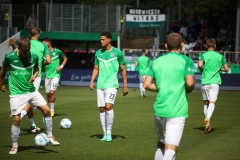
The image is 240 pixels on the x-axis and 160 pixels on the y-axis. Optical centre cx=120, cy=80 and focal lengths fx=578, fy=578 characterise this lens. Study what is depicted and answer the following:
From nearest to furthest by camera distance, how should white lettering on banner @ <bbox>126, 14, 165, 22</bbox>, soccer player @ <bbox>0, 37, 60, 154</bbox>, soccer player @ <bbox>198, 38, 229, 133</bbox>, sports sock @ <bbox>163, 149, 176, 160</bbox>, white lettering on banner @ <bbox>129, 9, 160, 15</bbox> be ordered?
sports sock @ <bbox>163, 149, 176, 160</bbox> → soccer player @ <bbox>0, 37, 60, 154</bbox> → soccer player @ <bbox>198, 38, 229, 133</bbox> → white lettering on banner @ <bbox>126, 14, 165, 22</bbox> → white lettering on banner @ <bbox>129, 9, 160, 15</bbox>

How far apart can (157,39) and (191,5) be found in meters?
29.6

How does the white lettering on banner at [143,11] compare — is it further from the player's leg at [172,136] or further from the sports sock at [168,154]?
the sports sock at [168,154]

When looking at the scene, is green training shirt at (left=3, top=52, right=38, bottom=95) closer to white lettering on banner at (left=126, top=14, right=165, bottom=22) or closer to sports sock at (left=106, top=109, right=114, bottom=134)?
sports sock at (left=106, top=109, right=114, bottom=134)

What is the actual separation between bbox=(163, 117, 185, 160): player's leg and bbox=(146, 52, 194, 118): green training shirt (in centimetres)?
8

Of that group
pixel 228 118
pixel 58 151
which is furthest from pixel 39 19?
pixel 58 151

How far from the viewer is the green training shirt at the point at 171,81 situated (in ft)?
25.6

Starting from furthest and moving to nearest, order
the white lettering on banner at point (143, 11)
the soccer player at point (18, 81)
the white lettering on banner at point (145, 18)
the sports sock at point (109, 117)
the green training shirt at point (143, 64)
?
the white lettering on banner at point (143, 11)
the white lettering on banner at point (145, 18)
the green training shirt at point (143, 64)
the sports sock at point (109, 117)
the soccer player at point (18, 81)

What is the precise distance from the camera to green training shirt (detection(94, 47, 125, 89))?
12.9 metres

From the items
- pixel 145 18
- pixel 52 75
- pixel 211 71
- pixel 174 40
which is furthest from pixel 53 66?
pixel 145 18

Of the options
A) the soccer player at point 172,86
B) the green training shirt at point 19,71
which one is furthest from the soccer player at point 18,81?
the soccer player at point 172,86

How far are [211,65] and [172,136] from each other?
7408mm

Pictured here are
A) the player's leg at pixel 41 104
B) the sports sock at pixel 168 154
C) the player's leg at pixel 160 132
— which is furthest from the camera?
the player's leg at pixel 41 104

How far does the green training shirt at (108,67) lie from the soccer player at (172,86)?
4.99 m

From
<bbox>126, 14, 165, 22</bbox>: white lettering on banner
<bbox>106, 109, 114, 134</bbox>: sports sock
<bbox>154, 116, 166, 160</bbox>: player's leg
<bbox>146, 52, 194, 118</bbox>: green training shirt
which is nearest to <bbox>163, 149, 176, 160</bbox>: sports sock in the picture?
<bbox>154, 116, 166, 160</bbox>: player's leg
